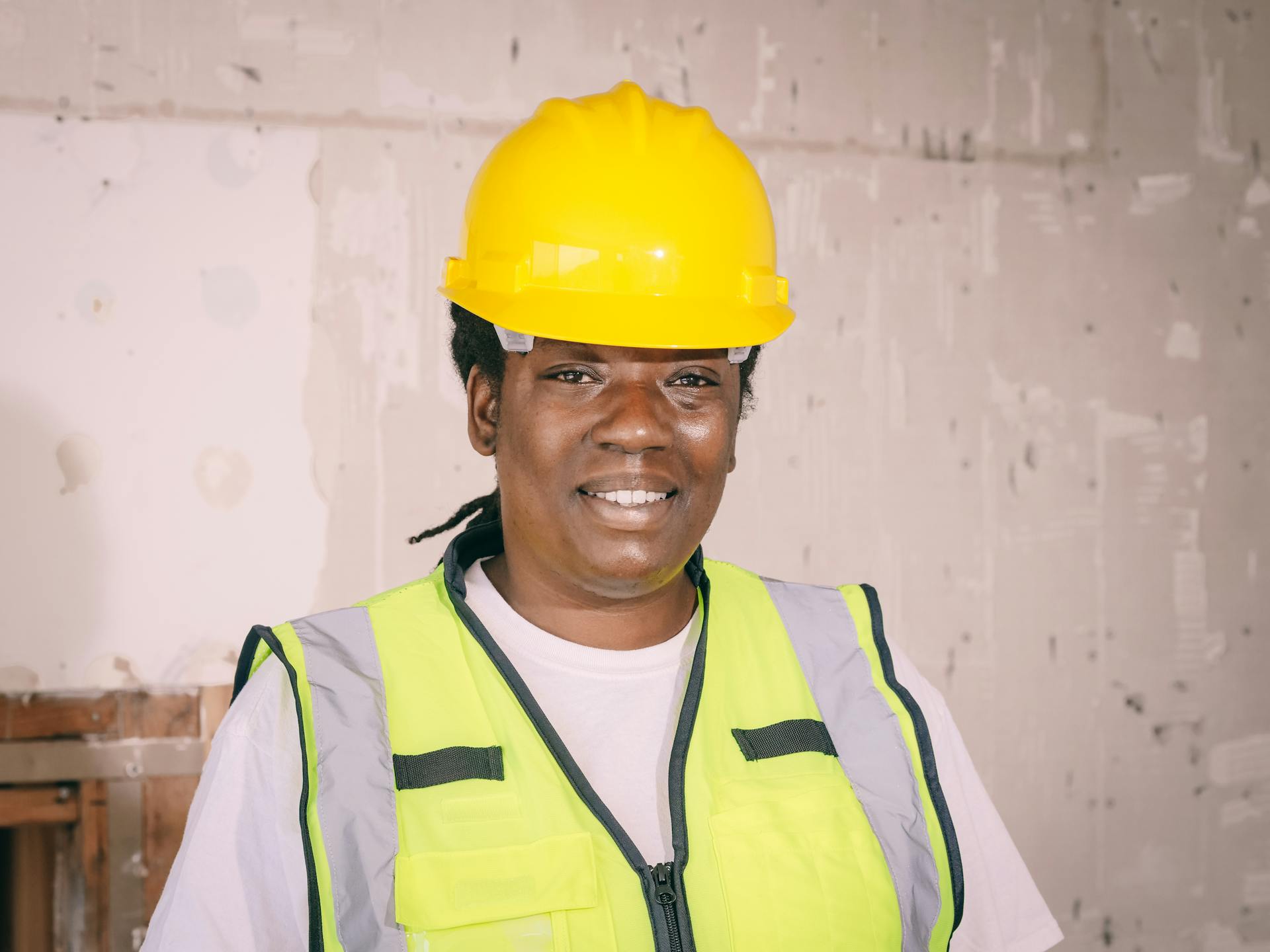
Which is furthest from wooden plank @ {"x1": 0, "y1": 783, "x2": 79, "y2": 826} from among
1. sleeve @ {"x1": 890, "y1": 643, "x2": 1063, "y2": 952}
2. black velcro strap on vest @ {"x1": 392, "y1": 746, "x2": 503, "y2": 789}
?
sleeve @ {"x1": 890, "y1": 643, "x2": 1063, "y2": 952}

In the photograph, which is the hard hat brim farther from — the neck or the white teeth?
the neck

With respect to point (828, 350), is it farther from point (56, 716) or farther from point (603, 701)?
point (56, 716)

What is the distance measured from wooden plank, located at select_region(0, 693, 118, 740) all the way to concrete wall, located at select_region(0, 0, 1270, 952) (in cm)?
5

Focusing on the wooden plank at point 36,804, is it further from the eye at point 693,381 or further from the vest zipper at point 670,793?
the eye at point 693,381

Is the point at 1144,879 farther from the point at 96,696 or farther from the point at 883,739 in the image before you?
the point at 96,696

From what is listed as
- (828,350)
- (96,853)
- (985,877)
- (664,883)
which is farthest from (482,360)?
(96,853)

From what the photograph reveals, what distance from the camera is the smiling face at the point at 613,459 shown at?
1.27 m

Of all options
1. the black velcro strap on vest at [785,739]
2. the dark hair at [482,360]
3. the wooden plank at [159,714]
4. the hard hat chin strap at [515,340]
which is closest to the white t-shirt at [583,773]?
the black velcro strap on vest at [785,739]

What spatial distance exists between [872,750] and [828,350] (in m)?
1.42

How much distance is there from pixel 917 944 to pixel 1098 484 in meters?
1.74

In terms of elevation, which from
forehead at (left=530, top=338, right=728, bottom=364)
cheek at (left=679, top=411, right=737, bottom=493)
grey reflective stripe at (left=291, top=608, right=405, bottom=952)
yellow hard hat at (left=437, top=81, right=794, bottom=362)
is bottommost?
grey reflective stripe at (left=291, top=608, right=405, bottom=952)

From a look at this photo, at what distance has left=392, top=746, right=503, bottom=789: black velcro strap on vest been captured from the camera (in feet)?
3.80

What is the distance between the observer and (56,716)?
7.51ft

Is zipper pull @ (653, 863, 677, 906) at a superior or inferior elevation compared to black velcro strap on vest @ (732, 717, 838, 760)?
inferior
